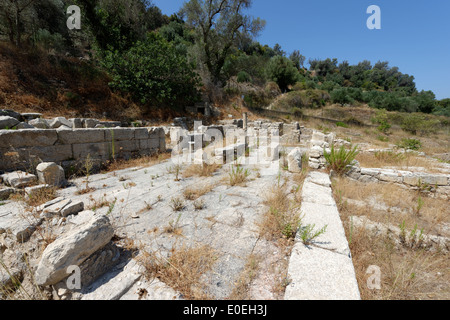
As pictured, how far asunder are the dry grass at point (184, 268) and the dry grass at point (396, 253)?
1.40m

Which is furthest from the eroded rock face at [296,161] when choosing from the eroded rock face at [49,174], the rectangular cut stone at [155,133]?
the eroded rock face at [49,174]

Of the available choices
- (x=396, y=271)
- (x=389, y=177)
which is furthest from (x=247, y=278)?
(x=389, y=177)

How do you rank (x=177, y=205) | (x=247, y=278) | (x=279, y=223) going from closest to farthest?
(x=247, y=278), (x=279, y=223), (x=177, y=205)

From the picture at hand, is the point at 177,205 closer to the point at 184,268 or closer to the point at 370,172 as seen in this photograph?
the point at 184,268

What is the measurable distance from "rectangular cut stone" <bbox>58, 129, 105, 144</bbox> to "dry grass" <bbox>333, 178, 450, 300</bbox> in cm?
587

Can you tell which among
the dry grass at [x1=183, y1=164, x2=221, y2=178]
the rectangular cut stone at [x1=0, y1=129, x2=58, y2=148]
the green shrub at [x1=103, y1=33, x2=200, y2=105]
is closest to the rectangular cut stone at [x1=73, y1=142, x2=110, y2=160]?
the rectangular cut stone at [x1=0, y1=129, x2=58, y2=148]

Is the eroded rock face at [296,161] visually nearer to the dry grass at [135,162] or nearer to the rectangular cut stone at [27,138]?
the dry grass at [135,162]

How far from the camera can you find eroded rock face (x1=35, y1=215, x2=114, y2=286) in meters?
1.42

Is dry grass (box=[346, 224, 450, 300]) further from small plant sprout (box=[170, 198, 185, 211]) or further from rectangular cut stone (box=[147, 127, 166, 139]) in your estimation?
rectangular cut stone (box=[147, 127, 166, 139])

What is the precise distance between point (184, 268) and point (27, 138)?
4660 mm

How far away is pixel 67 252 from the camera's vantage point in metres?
1.45

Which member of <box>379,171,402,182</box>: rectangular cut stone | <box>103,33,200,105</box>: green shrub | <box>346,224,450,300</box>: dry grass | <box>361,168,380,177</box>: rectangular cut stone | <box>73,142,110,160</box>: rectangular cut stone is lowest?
<box>346,224,450,300</box>: dry grass

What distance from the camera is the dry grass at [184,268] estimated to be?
1.47 m
